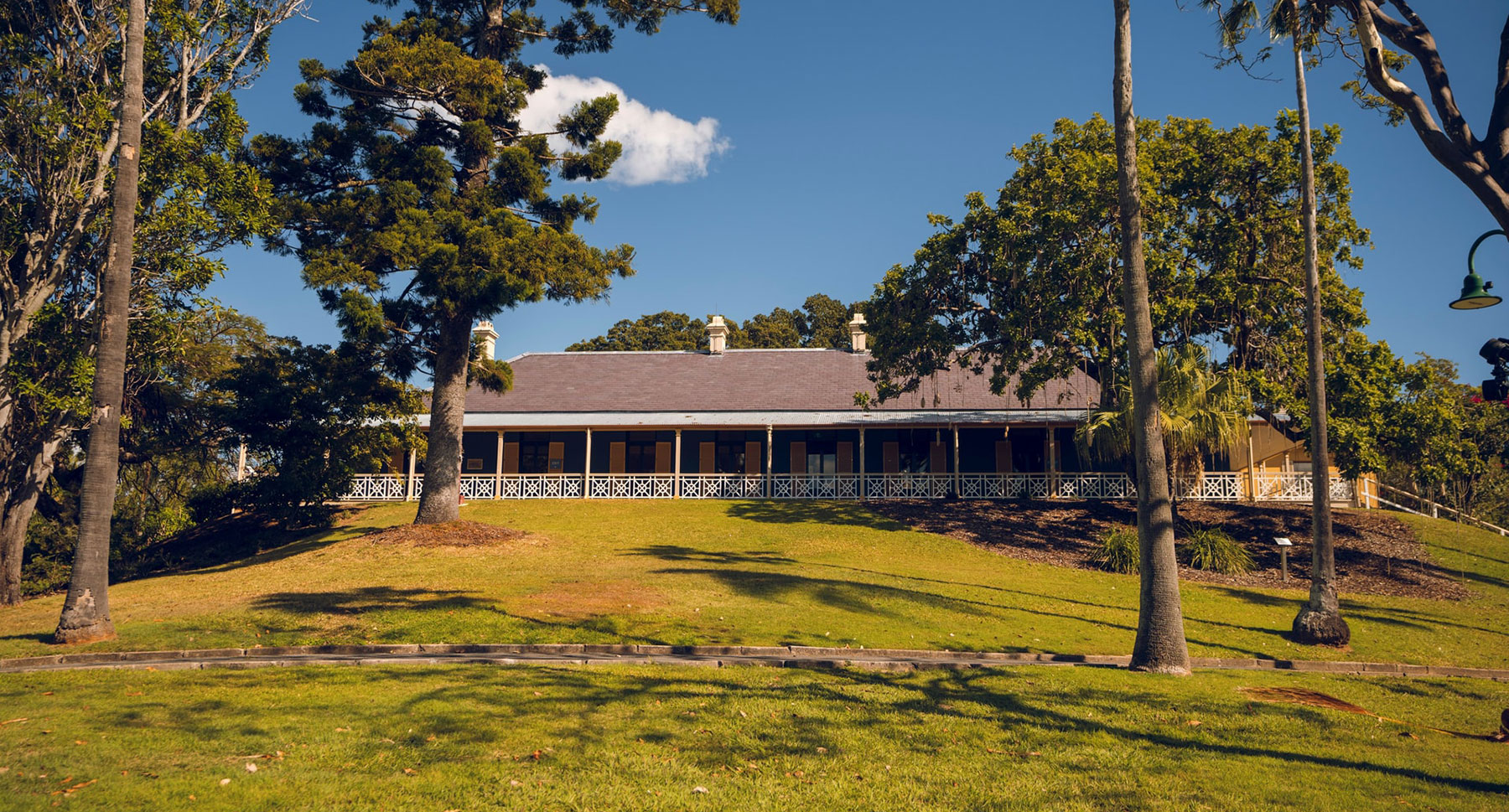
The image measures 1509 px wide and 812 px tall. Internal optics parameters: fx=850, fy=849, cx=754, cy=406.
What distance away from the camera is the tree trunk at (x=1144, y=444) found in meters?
10.3

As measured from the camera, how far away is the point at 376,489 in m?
29.8

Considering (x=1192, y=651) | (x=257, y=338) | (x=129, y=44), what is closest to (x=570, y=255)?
(x=129, y=44)

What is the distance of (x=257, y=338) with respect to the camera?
1347 inches

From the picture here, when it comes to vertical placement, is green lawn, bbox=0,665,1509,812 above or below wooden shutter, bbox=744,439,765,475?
below

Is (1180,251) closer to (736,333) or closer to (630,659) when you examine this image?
(630,659)

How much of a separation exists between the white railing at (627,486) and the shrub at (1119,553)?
14.9 m

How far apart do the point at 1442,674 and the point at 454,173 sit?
21872mm

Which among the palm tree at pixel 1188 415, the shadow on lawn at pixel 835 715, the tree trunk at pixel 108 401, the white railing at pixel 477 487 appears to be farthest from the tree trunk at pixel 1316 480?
the white railing at pixel 477 487

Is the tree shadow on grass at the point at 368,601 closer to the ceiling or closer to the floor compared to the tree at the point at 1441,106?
closer to the floor

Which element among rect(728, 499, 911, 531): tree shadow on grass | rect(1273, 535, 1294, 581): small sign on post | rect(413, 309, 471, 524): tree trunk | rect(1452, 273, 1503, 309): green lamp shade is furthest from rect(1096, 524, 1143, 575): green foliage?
rect(413, 309, 471, 524): tree trunk

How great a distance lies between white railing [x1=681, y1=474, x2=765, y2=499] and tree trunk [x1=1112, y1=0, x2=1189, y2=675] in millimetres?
19588

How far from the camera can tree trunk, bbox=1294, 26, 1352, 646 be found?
13.4 metres

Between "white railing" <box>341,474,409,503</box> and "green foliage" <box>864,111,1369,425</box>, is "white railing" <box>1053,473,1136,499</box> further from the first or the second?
"white railing" <box>341,474,409,503</box>

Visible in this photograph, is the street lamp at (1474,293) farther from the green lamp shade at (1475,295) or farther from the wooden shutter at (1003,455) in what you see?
the wooden shutter at (1003,455)
